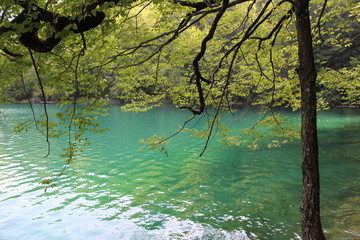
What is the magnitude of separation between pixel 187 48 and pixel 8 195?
8.95 m

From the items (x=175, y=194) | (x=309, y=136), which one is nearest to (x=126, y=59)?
(x=309, y=136)

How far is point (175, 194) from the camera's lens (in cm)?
987

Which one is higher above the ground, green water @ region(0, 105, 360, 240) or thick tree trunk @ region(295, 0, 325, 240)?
thick tree trunk @ region(295, 0, 325, 240)

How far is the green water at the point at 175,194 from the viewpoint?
23.9 ft

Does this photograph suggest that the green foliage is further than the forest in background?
No

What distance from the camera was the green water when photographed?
23.9 feet

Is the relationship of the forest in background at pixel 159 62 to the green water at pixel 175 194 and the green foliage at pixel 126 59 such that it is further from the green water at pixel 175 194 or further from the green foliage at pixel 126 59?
the green water at pixel 175 194

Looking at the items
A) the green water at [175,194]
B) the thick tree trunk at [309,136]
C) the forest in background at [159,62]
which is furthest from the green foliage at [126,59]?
the green water at [175,194]

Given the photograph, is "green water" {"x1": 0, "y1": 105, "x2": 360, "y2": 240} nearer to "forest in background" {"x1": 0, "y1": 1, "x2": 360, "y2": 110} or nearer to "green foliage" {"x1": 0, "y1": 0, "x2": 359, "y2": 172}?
"green foliage" {"x1": 0, "y1": 0, "x2": 359, "y2": 172}

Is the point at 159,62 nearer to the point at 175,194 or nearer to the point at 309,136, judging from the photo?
A: the point at 175,194

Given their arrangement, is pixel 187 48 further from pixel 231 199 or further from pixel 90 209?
pixel 90 209

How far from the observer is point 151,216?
8156 mm

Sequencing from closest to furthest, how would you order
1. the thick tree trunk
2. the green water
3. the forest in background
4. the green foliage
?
the green foliage → the thick tree trunk → the forest in background → the green water

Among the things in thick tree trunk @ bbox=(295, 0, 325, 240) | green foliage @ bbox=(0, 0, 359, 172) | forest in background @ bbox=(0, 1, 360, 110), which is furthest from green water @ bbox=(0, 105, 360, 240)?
forest in background @ bbox=(0, 1, 360, 110)
